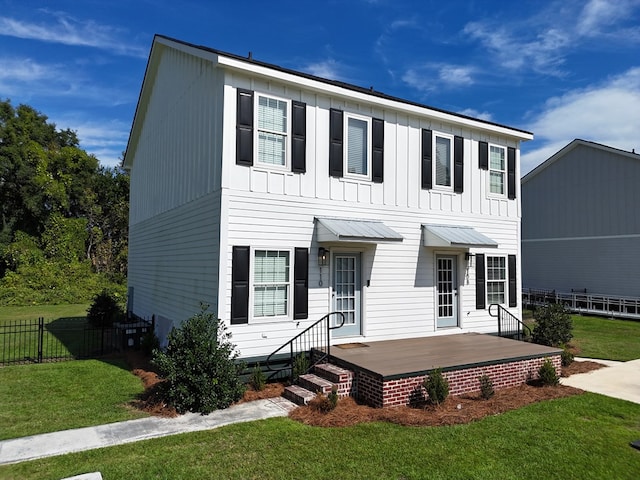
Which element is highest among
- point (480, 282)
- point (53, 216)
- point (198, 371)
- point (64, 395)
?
point (53, 216)

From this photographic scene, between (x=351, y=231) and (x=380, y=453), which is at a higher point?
(x=351, y=231)

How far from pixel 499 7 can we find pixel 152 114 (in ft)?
35.6

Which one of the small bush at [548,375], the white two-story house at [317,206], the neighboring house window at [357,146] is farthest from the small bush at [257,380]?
the small bush at [548,375]

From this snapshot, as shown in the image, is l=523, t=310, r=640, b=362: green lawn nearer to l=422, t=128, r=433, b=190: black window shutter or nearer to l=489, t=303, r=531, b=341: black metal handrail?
l=489, t=303, r=531, b=341: black metal handrail

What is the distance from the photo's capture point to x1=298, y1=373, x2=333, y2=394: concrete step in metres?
7.85

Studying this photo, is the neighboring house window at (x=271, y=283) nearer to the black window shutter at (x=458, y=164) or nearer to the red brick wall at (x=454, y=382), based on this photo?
the red brick wall at (x=454, y=382)

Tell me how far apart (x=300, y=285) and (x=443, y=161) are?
217 inches

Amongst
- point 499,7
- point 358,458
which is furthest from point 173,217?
point 499,7

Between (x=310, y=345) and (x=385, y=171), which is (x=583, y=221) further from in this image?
(x=310, y=345)

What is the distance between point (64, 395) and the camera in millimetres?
8562

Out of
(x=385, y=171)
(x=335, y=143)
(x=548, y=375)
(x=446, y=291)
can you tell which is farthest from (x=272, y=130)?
(x=548, y=375)

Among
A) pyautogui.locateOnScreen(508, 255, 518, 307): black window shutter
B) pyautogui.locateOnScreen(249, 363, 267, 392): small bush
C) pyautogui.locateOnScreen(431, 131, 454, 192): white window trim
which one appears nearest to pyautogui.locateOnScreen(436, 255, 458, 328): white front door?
pyautogui.locateOnScreen(431, 131, 454, 192): white window trim

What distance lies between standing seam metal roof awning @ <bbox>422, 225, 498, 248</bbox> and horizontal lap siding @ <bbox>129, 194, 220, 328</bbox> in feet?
17.7

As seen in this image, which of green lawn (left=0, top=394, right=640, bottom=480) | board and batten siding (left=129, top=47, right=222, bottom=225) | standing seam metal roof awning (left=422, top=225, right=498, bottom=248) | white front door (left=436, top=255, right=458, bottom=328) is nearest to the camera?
green lawn (left=0, top=394, right=640, bottom=480)
